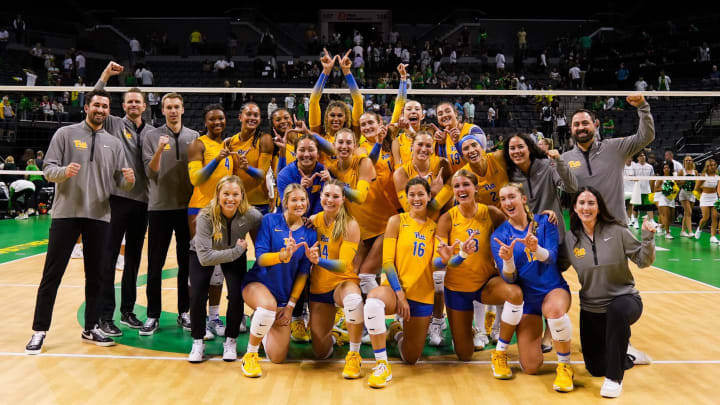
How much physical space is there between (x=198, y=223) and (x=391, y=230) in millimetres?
1551

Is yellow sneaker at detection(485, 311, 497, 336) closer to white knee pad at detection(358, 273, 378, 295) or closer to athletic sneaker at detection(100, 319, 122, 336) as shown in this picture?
white knee pad at detection(358, 273, 378, 295)

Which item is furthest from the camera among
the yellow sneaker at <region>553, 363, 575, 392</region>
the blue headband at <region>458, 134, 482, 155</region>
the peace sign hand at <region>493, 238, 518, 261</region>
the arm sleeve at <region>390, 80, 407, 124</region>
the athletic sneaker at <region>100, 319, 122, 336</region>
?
the arm sleeve at <region>390, 80, 407, 124</region>

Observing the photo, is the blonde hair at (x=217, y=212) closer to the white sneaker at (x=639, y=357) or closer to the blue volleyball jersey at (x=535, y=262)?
the blue volleyball jersey at (x=535, y=262)

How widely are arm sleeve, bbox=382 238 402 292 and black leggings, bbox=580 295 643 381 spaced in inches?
56.7

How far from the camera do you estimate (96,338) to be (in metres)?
4.75

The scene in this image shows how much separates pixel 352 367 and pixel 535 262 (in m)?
1.60

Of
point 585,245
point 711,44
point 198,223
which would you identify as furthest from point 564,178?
point 711,44

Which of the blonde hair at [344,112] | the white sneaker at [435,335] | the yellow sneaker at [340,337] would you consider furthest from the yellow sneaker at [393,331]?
the blonde hair at [344,112]

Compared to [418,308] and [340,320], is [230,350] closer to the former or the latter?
[340,320]

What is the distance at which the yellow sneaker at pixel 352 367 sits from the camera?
4.04 m

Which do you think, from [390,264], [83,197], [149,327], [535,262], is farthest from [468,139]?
[149,327]

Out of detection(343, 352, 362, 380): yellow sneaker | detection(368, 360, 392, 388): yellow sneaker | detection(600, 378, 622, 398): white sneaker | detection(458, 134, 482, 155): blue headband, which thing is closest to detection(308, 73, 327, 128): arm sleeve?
detection(458, 134, 482, 155): blue headband

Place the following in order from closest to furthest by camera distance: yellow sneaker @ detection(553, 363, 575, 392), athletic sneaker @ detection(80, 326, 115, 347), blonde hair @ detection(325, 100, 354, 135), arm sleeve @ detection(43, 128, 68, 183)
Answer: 1. yellow sneaker @ detection(553, 363, 575, 392)
2. arm sleeve @ detection(43, 128, 68, 183)
3. athletic sneaker @ detection(80, 326, 115, 347)
4. blonde hair @ detection(325, 100, 354, 135)

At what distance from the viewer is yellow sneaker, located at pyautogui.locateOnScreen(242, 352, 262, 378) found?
4031mm
